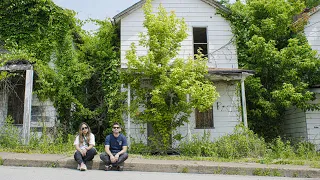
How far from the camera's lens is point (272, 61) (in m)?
14.2

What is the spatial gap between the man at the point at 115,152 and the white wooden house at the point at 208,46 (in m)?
4.71

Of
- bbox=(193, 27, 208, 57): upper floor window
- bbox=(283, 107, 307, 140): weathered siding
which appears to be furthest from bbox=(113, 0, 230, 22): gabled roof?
bbox=(283, 107, 307, 140): weathered siding

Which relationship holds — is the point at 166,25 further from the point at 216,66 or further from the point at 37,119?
the point at 37,119

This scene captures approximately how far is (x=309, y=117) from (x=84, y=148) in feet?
32.6

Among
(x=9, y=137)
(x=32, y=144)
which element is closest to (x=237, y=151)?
(x=32, y=144)

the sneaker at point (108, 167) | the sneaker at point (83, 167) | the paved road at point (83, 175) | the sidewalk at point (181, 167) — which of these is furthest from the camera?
the sidewalk at point (181, 167)

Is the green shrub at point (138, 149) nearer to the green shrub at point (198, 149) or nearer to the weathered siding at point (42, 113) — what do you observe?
the green shrub at point (198, 149)

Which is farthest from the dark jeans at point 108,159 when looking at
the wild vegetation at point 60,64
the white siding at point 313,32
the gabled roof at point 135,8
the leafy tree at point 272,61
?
the white siding at point 313,32

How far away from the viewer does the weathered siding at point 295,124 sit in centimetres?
1427

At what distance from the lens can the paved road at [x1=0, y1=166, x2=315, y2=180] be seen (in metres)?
7.24

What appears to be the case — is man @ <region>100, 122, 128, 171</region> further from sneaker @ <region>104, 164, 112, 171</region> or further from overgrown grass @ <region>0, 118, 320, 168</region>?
overgrown grass @ <region>0, 118, 320, 168</region>

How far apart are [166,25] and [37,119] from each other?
6.29m

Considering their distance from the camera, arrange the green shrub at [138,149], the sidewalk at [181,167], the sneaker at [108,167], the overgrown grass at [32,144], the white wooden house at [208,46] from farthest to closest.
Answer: the white wooden house at [208,46] → the green shrub at [138,149] → the overgrown grass at [32,144] → the sidewalk at [181,167] → the sneaker at [108,167]

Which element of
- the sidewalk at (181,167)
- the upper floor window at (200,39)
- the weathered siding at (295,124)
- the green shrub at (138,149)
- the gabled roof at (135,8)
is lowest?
the sidewalk at (181,167)
